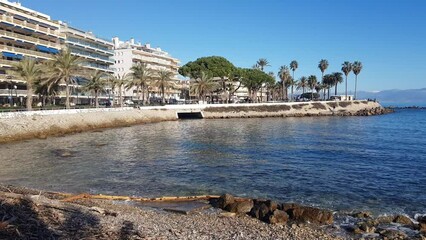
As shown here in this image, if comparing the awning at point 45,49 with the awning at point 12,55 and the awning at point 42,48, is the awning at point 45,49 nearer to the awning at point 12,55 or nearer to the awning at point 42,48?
the awning at point 42,48

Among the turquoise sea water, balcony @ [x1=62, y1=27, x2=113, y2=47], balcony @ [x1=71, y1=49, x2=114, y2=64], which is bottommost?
the turquoise sea water

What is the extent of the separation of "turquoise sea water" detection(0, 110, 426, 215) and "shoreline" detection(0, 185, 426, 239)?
106 inches

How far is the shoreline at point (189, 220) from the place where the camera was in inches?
477

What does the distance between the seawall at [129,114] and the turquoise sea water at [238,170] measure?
4.61m

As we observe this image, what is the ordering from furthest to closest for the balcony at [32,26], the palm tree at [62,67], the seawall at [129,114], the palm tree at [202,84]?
1. the palm tree at [202,84]
2. the balcony at [32,26]
3. the palm tree at [62,67]
4. the seawall at [129,114]

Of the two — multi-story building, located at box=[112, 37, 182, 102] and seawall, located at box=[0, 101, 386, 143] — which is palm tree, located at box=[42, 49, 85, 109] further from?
multi-story building, located at box=[112, 37, 182, 102]

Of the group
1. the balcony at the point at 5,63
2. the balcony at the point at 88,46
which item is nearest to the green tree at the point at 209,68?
the balcony at the point at 88,46

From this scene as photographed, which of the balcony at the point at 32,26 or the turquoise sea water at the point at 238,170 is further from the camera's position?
the balcony at the point at 32,26

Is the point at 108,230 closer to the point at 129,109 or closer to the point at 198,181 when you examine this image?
the point at 198,181

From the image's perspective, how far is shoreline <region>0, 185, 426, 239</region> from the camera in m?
12.1

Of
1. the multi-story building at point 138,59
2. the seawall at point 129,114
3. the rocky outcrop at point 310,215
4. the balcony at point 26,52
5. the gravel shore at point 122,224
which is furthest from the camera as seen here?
the multi-story building at point 138,59

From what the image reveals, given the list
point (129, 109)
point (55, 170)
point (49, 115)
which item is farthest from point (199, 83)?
point (55, 170)

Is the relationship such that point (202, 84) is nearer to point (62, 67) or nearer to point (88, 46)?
point (88, 46)

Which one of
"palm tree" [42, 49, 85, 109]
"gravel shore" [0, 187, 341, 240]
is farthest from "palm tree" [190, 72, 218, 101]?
"gravel shore" [0, 187, 341, 240]
